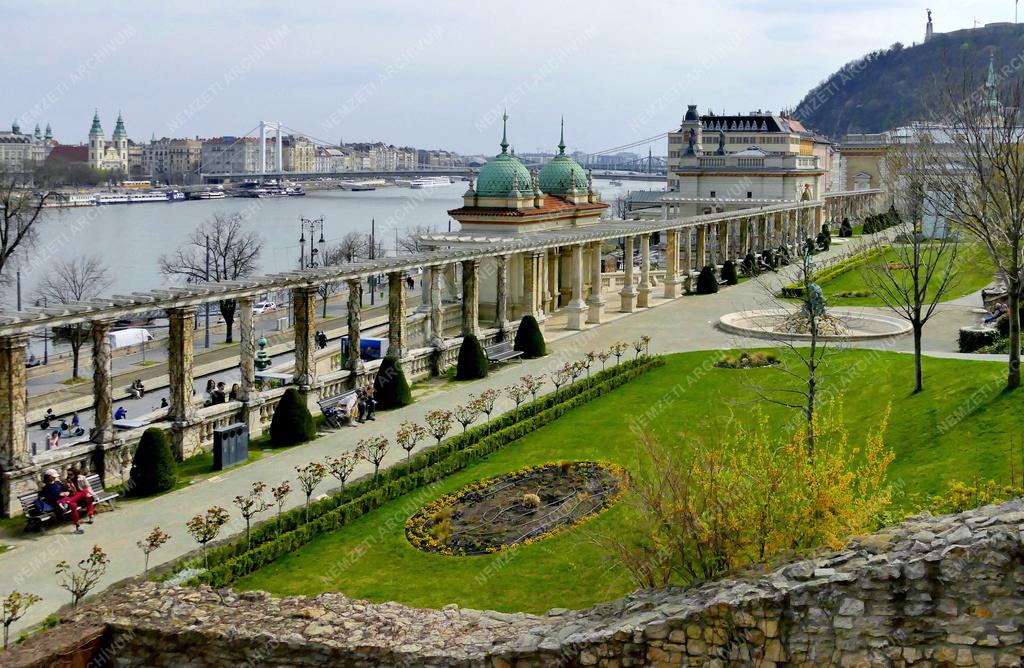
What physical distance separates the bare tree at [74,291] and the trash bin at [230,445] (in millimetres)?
13792

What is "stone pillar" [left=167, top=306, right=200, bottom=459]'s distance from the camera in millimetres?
25484

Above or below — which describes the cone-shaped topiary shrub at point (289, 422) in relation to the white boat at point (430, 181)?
below

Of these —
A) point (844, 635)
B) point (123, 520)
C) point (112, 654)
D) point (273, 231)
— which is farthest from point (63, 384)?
point (273, 231)

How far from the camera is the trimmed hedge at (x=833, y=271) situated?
176 feet

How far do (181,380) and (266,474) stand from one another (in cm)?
319

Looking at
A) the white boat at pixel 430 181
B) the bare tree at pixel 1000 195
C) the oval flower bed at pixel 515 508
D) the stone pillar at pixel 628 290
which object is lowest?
the oval flower bed at pixel 515 508

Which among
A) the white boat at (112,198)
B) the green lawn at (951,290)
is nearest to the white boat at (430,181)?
the white boat at (112,198)

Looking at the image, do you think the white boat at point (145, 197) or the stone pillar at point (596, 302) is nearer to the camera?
the stone pillar at point (596, 302)

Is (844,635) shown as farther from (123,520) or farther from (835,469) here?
(123,520)

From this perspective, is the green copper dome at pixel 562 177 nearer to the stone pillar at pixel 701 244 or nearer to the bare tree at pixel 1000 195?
the stone pillar at pixel 701 244

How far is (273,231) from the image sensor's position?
395 feet

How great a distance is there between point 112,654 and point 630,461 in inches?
532

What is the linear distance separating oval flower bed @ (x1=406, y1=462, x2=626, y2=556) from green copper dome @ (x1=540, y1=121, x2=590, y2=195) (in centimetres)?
3499

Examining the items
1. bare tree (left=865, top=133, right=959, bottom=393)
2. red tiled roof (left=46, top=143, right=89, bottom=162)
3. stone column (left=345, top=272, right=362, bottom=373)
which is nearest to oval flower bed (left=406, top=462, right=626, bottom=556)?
stone column (left=345, top=272, right=362, bottom=373)
